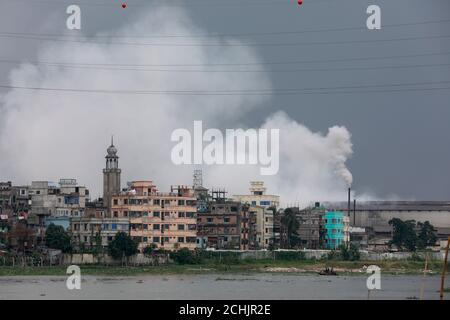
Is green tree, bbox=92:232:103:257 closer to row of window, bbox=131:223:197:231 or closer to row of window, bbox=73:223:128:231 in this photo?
Answer: row of window, bbox=73:223:128:231

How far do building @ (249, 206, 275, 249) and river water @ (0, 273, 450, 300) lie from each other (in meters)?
24.6

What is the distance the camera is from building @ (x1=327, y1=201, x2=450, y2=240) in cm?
14925

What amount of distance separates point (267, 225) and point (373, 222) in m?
24.9

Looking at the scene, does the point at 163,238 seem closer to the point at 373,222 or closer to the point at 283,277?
the point at 283,277

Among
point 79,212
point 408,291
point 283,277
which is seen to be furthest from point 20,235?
point 408,291

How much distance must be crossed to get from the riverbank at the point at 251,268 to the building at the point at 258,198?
2195cm

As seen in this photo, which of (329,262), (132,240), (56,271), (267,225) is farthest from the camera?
(267,225)

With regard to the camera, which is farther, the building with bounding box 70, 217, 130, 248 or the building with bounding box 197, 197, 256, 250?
the building with bounding box 197, 197, 256, 250

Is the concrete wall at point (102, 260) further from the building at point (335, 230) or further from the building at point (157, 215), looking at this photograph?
the building at point (335, 230)

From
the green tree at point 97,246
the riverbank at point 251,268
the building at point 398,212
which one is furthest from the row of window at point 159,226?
the building at point 398,212

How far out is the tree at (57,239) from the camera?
4102 inches

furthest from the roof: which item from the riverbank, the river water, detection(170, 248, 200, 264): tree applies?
the river water

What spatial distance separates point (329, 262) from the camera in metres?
114
